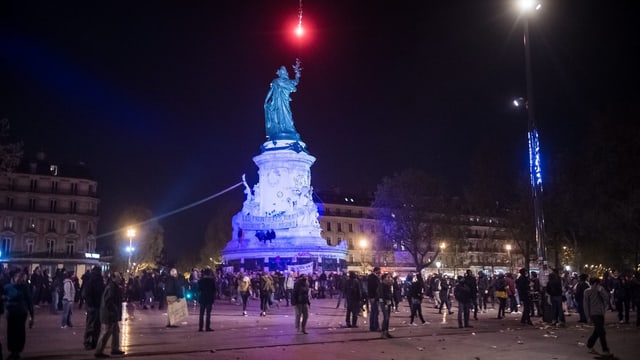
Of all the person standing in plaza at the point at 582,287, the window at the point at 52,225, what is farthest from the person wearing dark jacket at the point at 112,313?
the window at the point at 52,225

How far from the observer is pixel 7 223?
258 feet

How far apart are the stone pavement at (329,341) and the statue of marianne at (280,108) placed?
1343 inches

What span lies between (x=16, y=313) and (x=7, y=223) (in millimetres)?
74288

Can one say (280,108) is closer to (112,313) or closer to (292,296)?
(292,296)

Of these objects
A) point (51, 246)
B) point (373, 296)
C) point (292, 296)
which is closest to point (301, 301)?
point (292, 296)

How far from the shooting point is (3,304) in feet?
45.7

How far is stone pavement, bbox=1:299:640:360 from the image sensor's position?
45.3ft

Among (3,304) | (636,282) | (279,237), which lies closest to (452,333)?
(636,282)

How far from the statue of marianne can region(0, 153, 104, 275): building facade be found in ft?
131

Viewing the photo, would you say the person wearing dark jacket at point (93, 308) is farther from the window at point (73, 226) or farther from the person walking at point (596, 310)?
the window at point (73, 226)

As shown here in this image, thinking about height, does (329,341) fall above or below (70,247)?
below

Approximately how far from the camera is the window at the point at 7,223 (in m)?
78.3

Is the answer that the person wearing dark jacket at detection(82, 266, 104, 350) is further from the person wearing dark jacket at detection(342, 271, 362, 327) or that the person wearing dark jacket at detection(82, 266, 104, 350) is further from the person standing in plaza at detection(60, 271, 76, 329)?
the person wearing dark jacket at detection(342, 271, 362, 327)

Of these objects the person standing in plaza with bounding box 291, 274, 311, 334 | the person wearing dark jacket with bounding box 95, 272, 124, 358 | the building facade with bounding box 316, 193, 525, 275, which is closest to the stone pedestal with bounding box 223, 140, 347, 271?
the person standing in plaza with bounding box 291, 274, 311, 334
